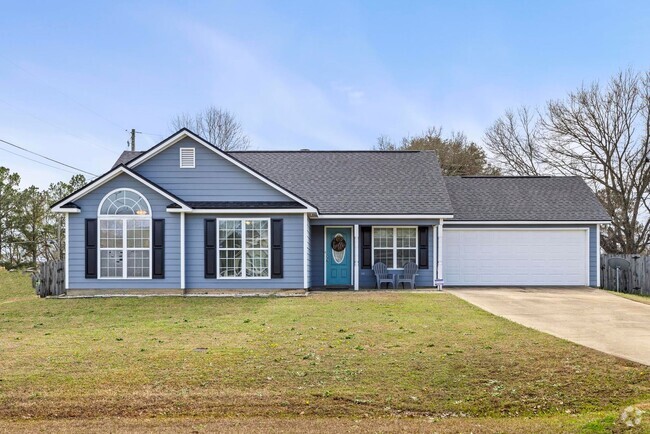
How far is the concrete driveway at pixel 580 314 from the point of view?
9594 millimetres

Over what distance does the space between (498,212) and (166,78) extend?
14.0 metres

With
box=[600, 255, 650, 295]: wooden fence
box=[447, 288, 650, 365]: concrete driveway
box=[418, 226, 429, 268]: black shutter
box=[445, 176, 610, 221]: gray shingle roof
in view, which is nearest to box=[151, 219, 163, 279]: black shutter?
box=[418, 226, 429, 268]: black shutter

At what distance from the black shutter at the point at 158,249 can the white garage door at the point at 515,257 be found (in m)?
9.82

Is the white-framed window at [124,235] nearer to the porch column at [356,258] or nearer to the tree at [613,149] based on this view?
the porch column at [356,258]

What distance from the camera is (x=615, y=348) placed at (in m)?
9.04

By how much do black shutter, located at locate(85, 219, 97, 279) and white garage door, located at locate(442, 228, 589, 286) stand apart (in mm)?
11690

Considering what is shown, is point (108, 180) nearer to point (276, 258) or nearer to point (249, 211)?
point (249, 211)

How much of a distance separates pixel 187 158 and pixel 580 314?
39.0ft

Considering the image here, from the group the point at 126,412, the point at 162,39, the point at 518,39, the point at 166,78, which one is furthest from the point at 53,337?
the point at 518,39

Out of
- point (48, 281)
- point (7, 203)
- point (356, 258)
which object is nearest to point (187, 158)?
point (48, 281)

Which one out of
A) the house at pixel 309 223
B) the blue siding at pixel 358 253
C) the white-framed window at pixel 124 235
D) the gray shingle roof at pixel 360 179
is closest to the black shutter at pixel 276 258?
the house at pixel 309 223

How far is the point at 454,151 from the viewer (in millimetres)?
40375

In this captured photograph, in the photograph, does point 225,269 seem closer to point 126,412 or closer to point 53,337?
point 53,337

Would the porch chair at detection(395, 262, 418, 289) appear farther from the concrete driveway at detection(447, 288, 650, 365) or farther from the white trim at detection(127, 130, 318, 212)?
the white trim at detection(127, 130, 318, 212)
